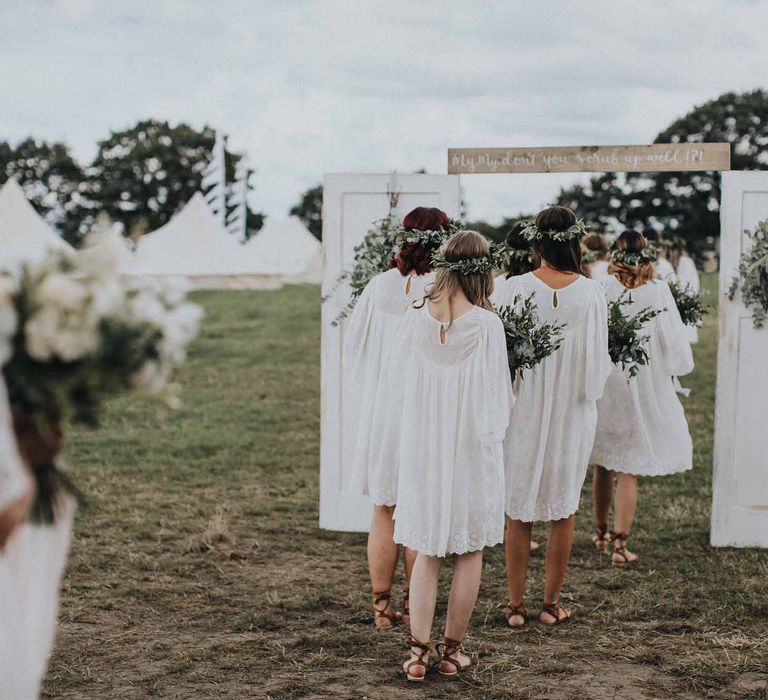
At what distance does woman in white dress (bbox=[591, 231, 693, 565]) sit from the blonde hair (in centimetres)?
216

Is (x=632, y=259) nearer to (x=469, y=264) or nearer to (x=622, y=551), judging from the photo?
(x=622, y=551)

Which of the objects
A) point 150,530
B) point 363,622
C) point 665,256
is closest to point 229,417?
point 150,530

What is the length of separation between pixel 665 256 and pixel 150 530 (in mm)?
7682

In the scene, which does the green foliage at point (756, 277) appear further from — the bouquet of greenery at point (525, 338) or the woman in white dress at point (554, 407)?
the bouquet of greenery at point (525, 338)

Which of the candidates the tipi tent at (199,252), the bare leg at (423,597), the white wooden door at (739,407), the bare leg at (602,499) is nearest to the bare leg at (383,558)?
the bare leg at (423,597)

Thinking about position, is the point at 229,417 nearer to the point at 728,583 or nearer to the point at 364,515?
the point at 364,515

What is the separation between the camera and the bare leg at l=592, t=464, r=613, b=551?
272 inches

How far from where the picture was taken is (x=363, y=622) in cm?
Answer: 562

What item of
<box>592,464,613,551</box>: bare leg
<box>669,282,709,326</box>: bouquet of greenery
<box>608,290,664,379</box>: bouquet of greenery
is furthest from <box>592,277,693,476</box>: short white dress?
<box>669,282,709,326</box>: bouquet of greenery

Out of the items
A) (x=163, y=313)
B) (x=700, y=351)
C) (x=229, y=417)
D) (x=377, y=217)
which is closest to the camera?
(x=163, y=313)

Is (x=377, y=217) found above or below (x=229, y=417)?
above

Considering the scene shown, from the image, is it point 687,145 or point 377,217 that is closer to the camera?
point 687,145

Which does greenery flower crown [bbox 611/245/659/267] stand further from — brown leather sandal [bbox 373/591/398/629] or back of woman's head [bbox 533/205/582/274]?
brown leather sandal [bbox 373/591/398/629]

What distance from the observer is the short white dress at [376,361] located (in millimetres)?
5414
